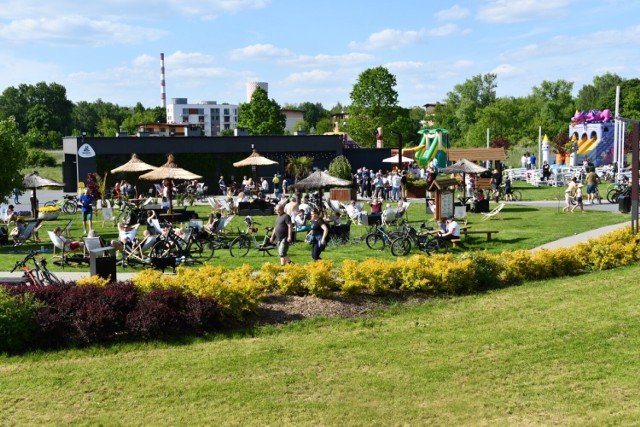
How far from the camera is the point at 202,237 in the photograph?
1969 cm

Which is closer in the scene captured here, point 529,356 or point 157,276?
point 529,356

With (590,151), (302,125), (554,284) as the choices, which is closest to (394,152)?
(590,151)

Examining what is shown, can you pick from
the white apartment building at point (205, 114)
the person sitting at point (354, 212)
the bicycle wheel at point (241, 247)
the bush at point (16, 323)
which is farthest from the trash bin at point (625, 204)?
the white apartment building at point (205, 114)

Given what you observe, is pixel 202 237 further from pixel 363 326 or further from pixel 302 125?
pixel 302 125

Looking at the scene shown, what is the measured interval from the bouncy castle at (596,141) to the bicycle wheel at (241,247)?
128ft

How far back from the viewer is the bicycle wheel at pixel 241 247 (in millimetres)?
19109

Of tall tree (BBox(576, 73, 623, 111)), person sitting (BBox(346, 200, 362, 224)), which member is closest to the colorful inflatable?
person sitting (BBox(346, 200, 362, 224))

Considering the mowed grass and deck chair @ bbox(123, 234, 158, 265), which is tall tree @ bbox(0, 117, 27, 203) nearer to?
deck chair @ bbox(123, 234, 158, 265)

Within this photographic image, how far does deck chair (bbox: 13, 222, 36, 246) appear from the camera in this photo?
2190 cm

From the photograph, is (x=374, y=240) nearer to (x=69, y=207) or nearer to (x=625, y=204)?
A: (x=625, y=204)

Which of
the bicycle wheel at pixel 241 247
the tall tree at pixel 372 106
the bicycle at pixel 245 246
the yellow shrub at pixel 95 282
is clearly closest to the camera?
the yellow shrub at pixel 95 282

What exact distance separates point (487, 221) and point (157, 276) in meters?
15.4

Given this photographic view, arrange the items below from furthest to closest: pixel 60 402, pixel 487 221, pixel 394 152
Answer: pixel 394 152, pixel 487 221, pixel 60 402

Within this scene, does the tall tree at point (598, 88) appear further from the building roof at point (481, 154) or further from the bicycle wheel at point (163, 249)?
the bicycle wheel at point (163, 249)
